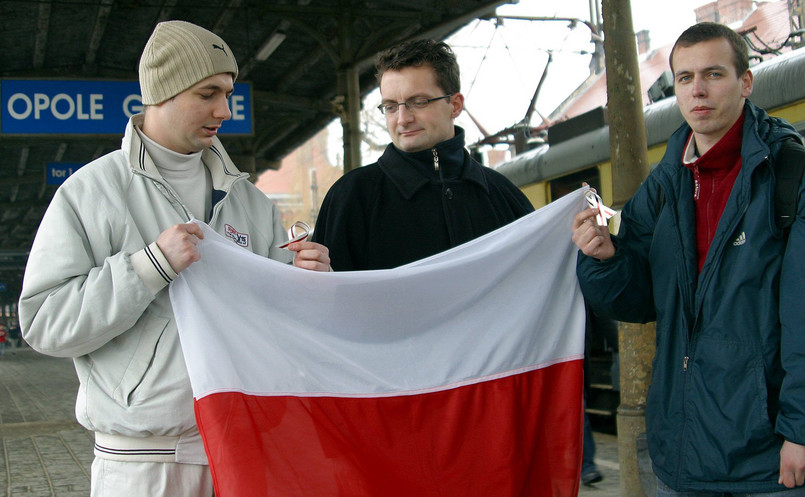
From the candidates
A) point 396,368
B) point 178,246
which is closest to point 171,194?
point 178,246

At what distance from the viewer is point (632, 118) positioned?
16.3 feet

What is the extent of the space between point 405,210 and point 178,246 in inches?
43.0

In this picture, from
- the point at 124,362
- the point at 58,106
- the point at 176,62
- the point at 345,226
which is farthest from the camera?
the point at 58,106

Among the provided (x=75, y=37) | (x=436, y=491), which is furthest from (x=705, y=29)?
(x=75, y=37)

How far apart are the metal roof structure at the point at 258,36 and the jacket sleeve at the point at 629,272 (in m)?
8.65

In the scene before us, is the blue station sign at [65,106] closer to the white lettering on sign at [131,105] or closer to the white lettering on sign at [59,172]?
the white lettering on sign at [131,105]

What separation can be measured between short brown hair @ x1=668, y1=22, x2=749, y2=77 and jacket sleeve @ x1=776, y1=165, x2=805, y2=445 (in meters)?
0.47

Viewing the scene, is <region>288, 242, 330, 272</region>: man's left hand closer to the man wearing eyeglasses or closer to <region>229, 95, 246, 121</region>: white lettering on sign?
the man wearing eyeglasses

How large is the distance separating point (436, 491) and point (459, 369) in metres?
0.42

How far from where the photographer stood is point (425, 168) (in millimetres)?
3248

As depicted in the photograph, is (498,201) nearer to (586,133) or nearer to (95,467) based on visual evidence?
(95,467)

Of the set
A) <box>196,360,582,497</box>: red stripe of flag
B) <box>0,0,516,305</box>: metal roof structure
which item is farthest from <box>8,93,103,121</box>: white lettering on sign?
<box>196,360,582,497</box>: red stripe of flag

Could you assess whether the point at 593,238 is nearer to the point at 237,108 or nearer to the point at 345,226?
the point at 345,226

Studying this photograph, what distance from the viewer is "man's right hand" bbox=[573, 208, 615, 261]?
2697 mm
